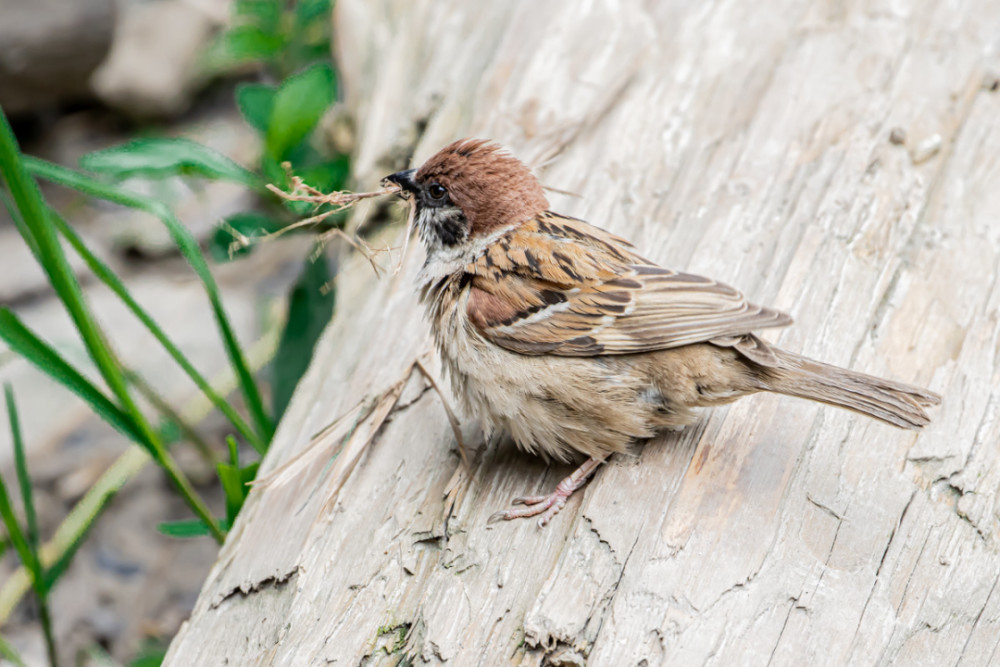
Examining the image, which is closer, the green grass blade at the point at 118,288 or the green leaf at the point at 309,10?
the green grass blade at the point at 118,288

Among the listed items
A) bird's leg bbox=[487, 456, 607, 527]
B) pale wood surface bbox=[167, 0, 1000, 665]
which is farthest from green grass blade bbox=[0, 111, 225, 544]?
bird's leg bbox=[487, 456, 607, 527]

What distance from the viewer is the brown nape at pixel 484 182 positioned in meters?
2.84

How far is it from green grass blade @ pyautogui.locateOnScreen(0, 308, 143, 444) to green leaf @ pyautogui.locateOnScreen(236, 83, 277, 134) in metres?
1.61

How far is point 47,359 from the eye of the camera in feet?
9.38

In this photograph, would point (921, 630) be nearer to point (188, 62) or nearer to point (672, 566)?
point (672, 566)

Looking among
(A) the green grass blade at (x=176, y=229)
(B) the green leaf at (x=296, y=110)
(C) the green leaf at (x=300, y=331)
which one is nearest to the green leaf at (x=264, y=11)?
(B) the green leaf at (x=296, y=110)

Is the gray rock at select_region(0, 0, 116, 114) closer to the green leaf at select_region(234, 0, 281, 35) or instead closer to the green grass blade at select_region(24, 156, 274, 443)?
the green leaf at select_region(234, 0, 281, 35)

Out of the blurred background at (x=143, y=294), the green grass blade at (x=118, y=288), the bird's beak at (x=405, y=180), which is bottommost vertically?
the blurred background at (x=143, y=294)

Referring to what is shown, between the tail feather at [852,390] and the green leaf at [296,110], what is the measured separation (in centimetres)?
226

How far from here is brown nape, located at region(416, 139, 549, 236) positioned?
284 cm

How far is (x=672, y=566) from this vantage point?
90.0 inches

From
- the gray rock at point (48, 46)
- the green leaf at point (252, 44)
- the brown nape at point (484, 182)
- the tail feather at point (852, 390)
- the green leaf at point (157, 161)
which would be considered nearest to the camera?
the tail feather at point (852, 390)

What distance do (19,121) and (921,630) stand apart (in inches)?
275

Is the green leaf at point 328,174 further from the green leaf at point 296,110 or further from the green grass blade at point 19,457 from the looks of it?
the green grass blade at point 19,457
